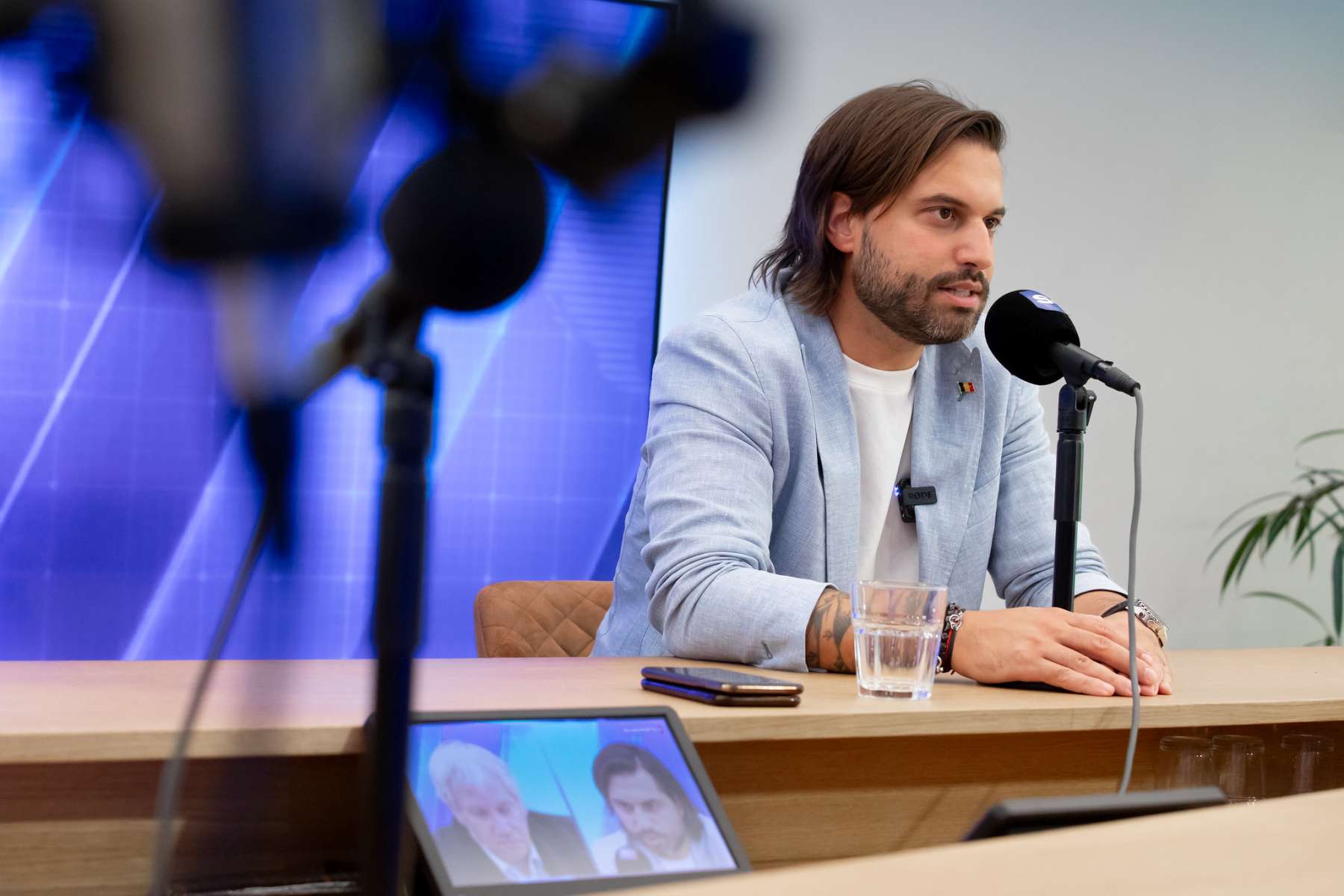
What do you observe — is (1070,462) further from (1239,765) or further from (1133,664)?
(1239,765)

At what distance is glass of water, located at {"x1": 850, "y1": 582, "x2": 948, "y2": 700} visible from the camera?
41.9 inches

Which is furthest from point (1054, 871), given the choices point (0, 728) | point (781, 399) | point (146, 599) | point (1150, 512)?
point (1150, 512)

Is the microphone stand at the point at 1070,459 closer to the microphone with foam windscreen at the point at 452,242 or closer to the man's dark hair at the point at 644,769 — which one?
the man's dark hair at the point at 644,769

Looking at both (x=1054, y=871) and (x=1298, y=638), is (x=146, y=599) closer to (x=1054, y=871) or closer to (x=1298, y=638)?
(x=1054, y=871)

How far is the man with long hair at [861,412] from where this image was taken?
1.44 metres

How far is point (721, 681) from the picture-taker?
979 mm

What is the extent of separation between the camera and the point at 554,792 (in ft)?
2.53

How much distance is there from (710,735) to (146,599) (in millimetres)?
584

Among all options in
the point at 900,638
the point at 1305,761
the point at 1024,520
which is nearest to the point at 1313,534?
the point at 1024,520

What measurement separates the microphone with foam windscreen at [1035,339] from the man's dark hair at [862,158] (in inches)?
15.7

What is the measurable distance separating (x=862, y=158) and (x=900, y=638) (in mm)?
885

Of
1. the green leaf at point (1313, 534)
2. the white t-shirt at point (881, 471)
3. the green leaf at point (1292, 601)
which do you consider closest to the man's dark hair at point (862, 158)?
the white t-shirt at point (881, 471)

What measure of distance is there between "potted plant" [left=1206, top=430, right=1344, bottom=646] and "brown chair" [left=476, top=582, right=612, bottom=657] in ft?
6.65

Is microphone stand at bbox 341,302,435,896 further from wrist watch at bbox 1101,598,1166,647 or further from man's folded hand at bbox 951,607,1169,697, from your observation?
wrist watch at bbox 1101,598,1166,647
